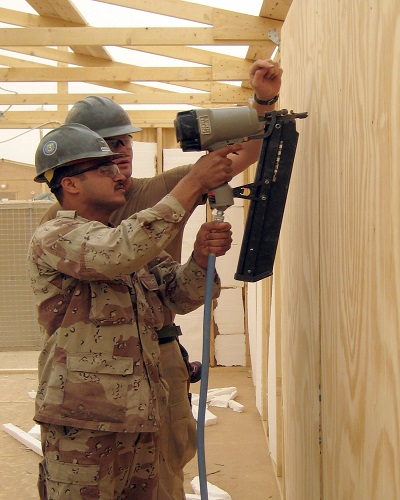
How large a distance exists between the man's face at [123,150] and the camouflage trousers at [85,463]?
926 millimetres

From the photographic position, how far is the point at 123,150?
2.50 metres

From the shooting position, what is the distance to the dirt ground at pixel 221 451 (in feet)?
12.7

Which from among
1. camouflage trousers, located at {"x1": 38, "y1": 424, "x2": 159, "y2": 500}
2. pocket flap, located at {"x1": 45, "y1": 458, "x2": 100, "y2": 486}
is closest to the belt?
camouflage trousers, located at {"x1": 38, "y1": 424, "x2": 159, "y2": 500}

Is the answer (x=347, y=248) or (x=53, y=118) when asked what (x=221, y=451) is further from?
(x=53, y=118)

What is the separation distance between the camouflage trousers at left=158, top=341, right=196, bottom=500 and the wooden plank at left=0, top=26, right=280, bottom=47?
8.41ft

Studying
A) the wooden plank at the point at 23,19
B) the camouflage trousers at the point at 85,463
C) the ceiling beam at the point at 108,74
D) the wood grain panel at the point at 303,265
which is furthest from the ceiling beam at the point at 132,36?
the camouflage trousers at the point at 85,463

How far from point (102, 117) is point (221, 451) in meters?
2.78

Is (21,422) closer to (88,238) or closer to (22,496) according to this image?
(22,496)

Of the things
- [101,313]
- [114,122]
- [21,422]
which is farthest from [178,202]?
[21,422]

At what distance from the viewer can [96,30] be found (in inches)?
185

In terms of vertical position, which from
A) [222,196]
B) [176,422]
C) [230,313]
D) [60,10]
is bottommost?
[230,313]

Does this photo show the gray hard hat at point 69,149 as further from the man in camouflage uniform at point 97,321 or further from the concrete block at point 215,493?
the concrete block at point 215,493

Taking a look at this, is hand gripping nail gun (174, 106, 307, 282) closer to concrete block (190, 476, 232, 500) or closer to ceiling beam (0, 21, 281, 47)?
concrete block (190, 476, 232, 500)

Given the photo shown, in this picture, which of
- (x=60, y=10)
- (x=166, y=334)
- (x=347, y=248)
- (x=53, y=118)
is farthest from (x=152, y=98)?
(x=347, y=248)
